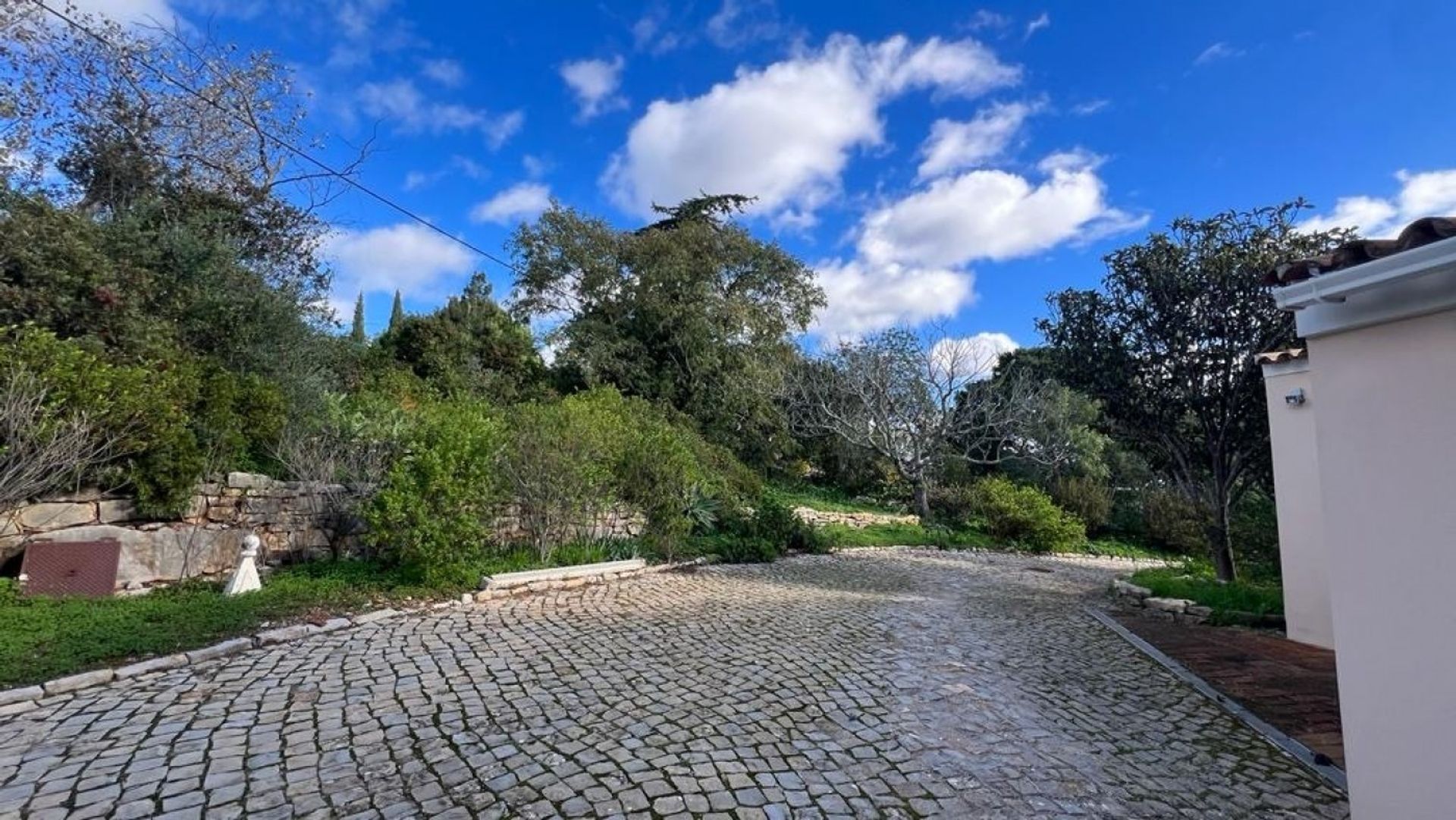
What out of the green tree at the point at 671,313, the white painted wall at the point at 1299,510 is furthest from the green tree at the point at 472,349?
the white painted wall at the point at 1299,510

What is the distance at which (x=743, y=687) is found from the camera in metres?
4.47

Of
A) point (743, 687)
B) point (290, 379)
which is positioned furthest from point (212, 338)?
point (743, 687)

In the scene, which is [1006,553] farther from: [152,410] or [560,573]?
[152,410]

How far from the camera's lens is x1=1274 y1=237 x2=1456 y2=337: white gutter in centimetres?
240

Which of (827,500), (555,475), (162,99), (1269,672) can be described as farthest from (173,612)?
(827,500)

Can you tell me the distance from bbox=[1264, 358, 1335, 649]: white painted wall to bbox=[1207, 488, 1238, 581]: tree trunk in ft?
7.24

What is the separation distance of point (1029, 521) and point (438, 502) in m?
13.1

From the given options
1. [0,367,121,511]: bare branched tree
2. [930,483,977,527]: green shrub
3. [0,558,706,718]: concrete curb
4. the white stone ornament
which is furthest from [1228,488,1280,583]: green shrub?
[0,367,121,511]: bare branched tree

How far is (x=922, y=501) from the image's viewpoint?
56.1 ft

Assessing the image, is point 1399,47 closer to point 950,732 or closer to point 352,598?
point 950,732

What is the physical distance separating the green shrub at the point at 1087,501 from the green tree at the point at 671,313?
8108 millimetres

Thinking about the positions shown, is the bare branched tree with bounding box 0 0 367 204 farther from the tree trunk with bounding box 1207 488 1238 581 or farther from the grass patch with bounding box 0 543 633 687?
the tree trunk with bounding box 1207 488 1238 581

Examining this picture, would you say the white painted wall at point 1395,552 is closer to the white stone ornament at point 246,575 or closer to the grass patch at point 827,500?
the white stone ornament at point 246,575

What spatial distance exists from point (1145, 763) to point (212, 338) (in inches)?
457
